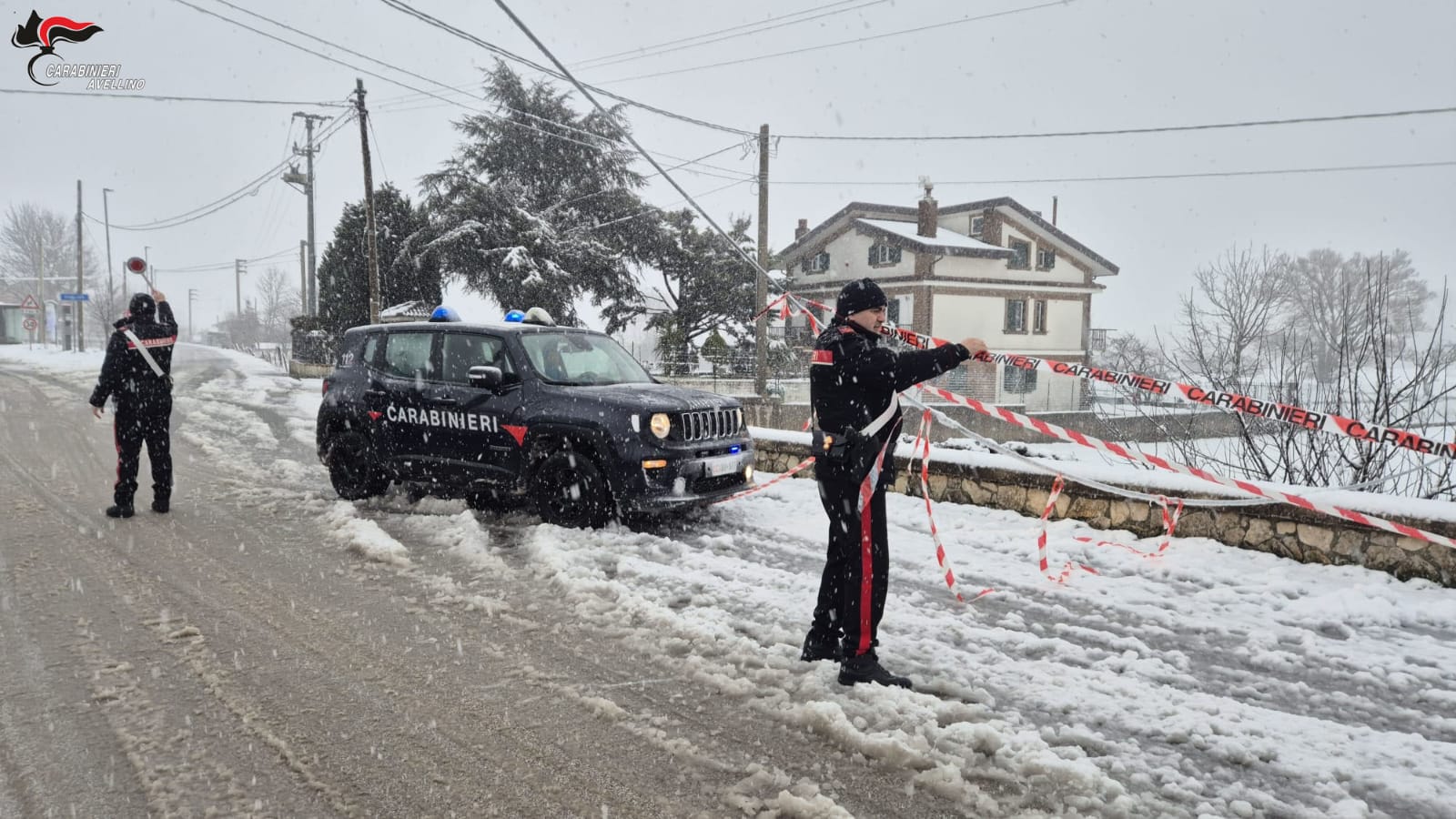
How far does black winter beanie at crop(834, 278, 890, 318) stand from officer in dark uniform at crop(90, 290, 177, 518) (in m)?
6.15

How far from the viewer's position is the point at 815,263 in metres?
42.1

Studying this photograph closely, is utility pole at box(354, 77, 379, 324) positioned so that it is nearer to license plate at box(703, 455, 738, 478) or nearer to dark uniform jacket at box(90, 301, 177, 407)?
dark uniform jacket at box(90, 301, 177, 407)

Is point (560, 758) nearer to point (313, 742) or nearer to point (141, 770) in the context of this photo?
point (313, 742)

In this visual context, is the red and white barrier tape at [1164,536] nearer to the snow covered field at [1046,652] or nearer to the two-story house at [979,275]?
the snow covered field at [1046,652]

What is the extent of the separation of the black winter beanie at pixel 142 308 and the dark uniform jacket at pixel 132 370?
0.13ft

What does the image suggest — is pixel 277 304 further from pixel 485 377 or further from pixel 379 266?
pixel 485 377

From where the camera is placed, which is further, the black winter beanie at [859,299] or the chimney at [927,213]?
the chimney at [927,213]

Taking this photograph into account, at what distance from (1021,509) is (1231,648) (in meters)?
2.80

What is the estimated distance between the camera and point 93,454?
10.4 m

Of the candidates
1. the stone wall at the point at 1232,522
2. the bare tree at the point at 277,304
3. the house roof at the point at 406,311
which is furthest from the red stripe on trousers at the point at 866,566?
the bare tree at the point at 277,304

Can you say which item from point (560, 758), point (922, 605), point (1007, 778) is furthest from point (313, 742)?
point (922, 605)

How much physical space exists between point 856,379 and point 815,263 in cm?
3904

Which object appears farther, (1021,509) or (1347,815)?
(1021,509)

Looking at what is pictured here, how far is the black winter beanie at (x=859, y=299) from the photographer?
394 cm
